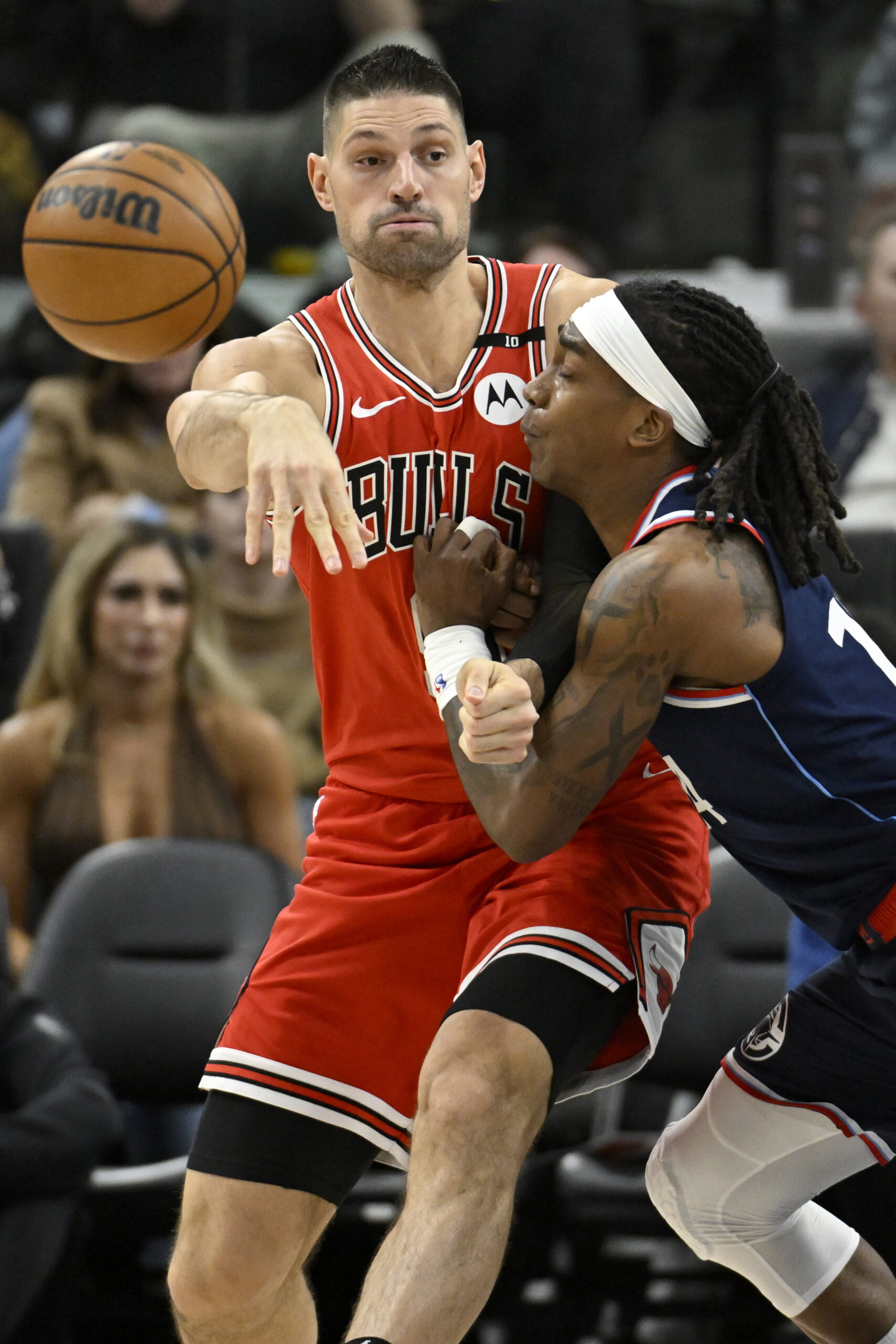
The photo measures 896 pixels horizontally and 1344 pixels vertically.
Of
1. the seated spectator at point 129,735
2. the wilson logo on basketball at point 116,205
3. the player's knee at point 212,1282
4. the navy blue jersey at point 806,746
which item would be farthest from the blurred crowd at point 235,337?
the wilson logo on basketball at point 116,205

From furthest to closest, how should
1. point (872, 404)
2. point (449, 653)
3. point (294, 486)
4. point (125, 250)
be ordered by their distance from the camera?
point (872, 404)
point (125, 250)
point (449, 653)
point (294, 486)

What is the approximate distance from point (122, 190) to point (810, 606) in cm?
174

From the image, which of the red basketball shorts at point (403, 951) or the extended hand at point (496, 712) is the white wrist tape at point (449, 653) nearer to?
the extended hand at point (496, 712)

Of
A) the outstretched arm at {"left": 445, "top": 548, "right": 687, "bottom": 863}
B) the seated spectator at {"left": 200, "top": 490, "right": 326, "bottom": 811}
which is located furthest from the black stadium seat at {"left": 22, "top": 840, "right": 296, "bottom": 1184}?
the outstretched arm at {"left": 445, "top": 548, "right": 687, "bottom": 863}

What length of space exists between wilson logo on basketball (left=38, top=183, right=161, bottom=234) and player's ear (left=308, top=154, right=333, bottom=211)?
38 centimetres

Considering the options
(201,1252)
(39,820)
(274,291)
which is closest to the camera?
(201,1252)

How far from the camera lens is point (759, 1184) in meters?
3.28

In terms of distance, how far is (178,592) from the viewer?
19.1 feet

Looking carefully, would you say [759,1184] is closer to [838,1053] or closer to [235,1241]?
[838,1053]

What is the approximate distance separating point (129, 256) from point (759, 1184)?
7.40 ft

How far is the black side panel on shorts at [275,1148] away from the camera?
3182 millimetres

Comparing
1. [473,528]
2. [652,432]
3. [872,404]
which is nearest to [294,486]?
[473,528]

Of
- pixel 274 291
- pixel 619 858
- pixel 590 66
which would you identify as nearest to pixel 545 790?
pixel 619 858

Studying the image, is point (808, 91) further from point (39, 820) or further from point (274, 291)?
point (39, 820)
